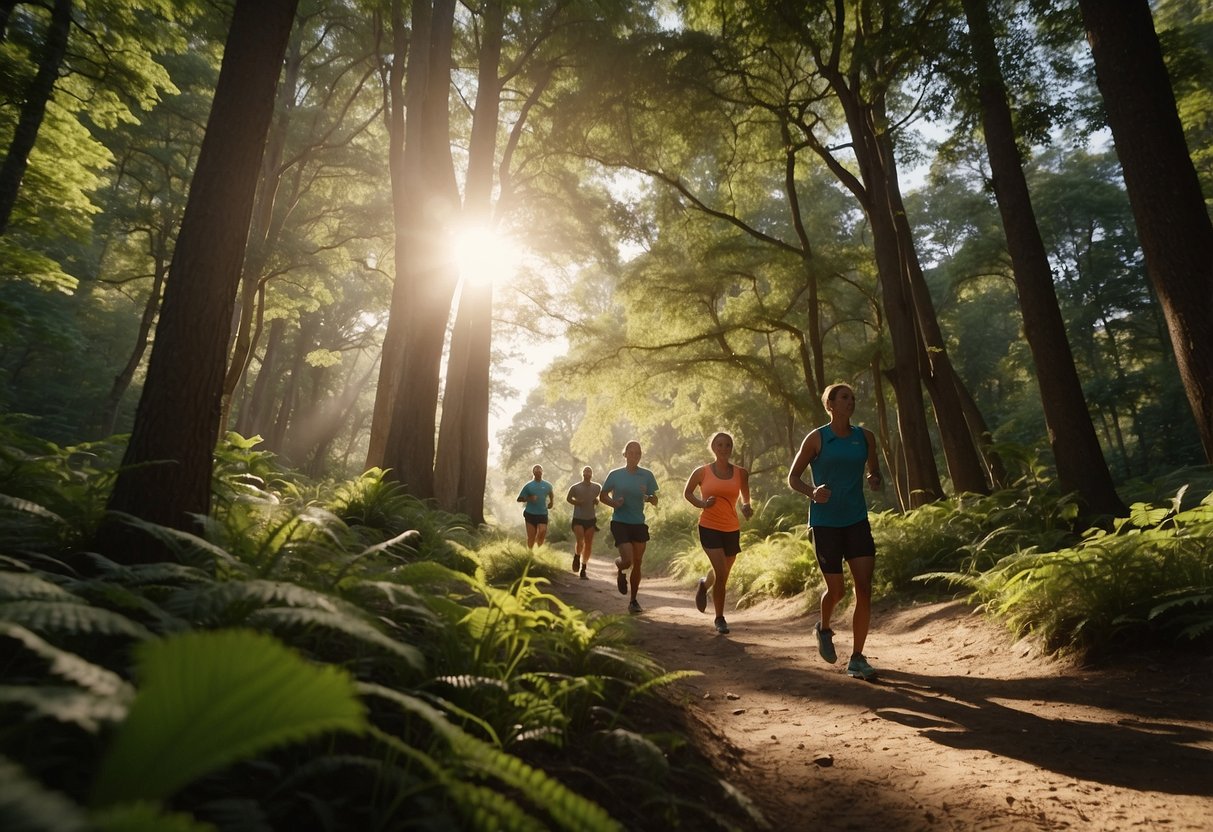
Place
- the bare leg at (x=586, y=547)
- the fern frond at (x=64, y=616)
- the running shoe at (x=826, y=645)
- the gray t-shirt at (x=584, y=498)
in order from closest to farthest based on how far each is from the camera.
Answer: the fern frond at (x=64, y=616) → the running shoe at (x=826, y=645) → the gray t-shirt at (x=584, y=498) → the bare leg at (x=586, y=547)

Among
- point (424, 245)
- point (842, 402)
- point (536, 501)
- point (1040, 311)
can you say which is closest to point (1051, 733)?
point (842, 402)

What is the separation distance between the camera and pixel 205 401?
3.59 metres

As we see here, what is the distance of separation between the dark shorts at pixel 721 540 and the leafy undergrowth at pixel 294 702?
3.67 metres

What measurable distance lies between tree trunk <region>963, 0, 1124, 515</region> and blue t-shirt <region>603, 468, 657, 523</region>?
494 cm

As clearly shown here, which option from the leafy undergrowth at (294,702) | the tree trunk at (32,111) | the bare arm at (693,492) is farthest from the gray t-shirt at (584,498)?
the tree trunk at (32,111)

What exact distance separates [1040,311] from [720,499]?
4773mm

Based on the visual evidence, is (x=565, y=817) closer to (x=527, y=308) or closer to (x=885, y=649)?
(x=885, y=649)

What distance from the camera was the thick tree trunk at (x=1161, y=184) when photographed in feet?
17.1

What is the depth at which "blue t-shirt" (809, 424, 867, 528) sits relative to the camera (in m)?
5.08

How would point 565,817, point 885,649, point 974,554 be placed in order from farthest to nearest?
point 974,554, point 885,649, point 565,817

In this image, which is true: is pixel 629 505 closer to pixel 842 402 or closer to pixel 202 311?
pixel 842 402

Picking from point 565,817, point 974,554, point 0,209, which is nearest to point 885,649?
point 974,554

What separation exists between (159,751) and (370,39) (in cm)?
1824

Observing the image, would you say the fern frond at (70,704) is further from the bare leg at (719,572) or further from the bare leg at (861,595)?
the bare leg at (719,572)
